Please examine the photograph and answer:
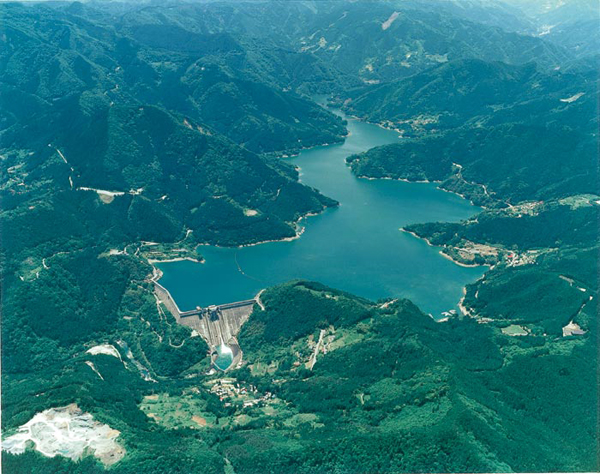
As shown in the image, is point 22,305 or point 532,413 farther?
point 22,305

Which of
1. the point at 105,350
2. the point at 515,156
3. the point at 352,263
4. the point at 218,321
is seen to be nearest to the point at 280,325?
the point at 218,321

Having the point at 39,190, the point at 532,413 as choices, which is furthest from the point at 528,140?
the point at 39,190

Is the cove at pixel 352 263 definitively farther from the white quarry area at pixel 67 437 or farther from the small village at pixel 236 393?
the white quarry area at pixel 67 437

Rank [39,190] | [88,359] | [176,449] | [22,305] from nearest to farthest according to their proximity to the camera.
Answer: [176,449] < [88,359] < [22,305] < [39,190]

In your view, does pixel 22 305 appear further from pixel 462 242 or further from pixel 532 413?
pixel 462 242

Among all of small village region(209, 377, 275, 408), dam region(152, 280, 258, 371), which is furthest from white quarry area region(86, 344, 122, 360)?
small village region(209, 377, 275, 408)

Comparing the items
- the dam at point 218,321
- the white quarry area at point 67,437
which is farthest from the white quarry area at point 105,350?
the white quarry area at point 67,437

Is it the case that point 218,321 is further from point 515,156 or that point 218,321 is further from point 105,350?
point 515,156
